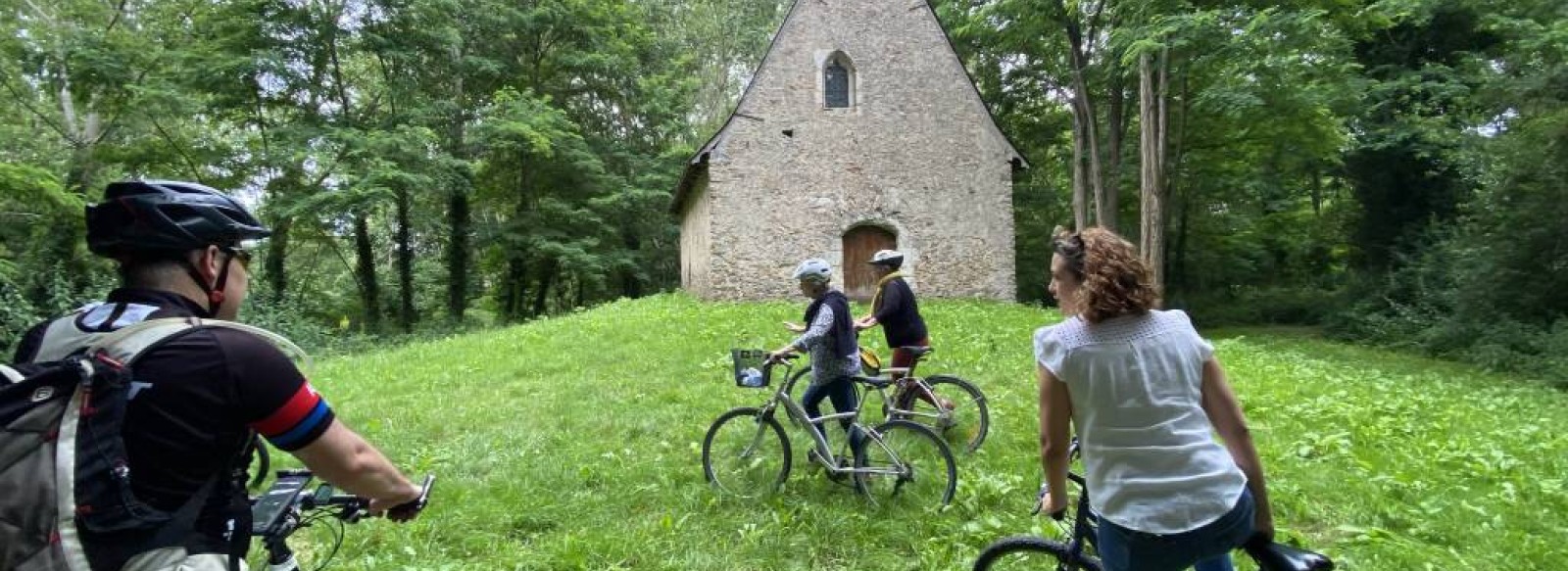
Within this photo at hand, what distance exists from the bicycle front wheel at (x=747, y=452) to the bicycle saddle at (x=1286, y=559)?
10.2 feet

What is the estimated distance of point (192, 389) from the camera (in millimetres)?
1580

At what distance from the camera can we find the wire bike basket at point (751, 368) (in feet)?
16.4

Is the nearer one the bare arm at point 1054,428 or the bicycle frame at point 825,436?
the bare arm at point 1054,428

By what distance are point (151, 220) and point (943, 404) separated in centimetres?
536

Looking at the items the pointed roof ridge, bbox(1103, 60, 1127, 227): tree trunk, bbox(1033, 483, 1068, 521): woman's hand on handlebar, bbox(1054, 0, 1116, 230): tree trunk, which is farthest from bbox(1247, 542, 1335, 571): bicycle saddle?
bbox(1103, 60, 1127, 227): tree trunk

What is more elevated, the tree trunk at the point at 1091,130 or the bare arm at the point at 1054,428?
the tree trunk at the point at 1091,130

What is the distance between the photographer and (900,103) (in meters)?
17.4

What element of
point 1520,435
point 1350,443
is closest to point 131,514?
point 1350,443

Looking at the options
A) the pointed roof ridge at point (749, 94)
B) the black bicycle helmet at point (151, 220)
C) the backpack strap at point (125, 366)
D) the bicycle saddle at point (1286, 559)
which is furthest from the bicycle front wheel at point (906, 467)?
the pointed roof ridge at point (749, 94)

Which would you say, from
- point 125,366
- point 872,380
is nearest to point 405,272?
point 872,380

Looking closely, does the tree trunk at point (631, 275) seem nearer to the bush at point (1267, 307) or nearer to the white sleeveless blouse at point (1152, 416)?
the bush at point (1267, 307)

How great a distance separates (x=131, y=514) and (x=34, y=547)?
0.15 m

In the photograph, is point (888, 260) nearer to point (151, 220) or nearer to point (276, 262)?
point (151, 220)

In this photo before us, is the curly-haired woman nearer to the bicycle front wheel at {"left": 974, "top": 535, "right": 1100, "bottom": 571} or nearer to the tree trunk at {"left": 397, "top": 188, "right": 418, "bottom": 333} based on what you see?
the bicycle front wheel at {"left": 974, "top": 535, "right": 1100, "bottom": 571}
